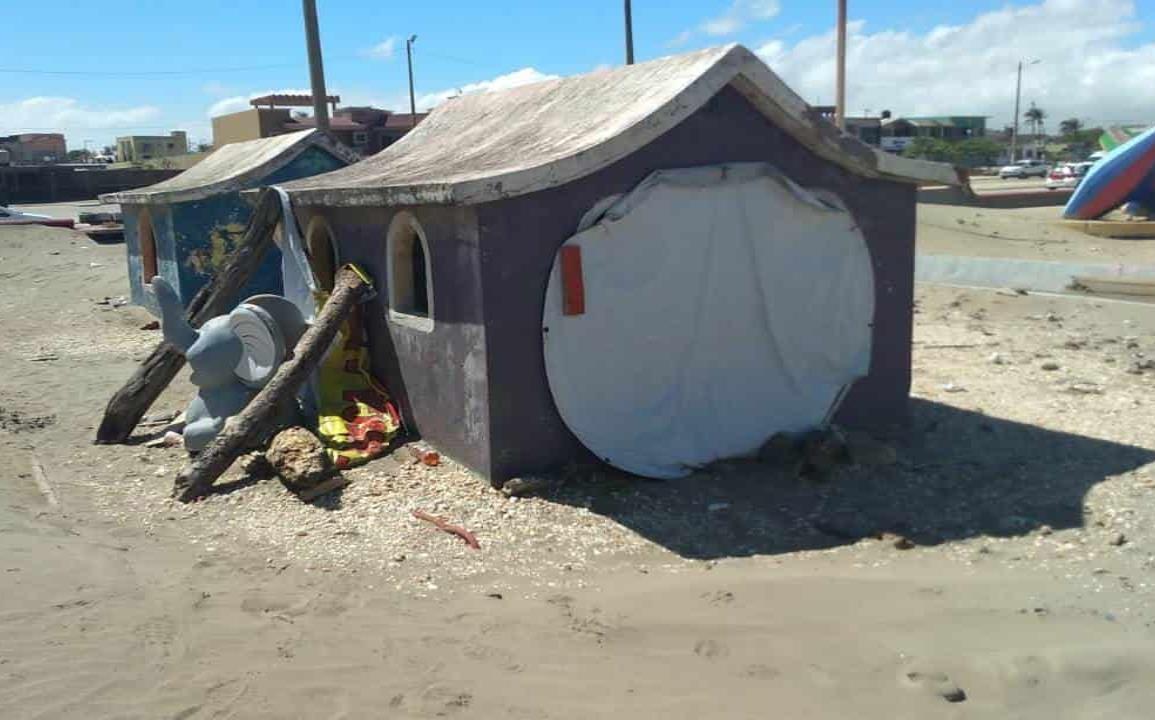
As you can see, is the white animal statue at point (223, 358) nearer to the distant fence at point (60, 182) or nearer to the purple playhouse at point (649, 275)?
the purple playhouse at point (649, 275)

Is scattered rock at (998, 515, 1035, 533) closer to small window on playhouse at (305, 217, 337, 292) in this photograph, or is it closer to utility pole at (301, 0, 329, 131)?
small window on playhouse at (305, 217, 337, 292)

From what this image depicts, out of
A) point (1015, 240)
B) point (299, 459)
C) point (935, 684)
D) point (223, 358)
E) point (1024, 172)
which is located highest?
point (1024, 172)

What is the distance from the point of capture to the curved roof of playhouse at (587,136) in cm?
690

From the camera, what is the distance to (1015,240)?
23.8 metres

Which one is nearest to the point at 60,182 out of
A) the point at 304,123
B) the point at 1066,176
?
the point at 304,123

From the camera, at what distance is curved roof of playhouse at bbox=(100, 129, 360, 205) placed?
1455cm

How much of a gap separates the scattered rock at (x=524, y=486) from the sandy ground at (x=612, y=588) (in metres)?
0.07

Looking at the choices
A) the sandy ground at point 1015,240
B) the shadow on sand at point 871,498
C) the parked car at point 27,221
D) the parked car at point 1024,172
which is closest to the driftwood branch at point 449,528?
the shadow on sand at point 871,498

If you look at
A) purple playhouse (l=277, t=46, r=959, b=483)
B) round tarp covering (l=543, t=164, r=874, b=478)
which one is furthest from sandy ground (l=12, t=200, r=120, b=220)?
round tarp covering (l=543, t=164, r=874, b=478)

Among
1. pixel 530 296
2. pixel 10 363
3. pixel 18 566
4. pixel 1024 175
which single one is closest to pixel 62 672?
pixel 18 566

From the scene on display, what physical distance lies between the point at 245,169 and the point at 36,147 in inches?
3243

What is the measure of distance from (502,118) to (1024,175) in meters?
57.8

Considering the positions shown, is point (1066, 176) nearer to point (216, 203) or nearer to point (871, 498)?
point (216, 203)

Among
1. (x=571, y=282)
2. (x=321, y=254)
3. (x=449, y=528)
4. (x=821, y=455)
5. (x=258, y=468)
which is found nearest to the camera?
(x=449, y=528)
